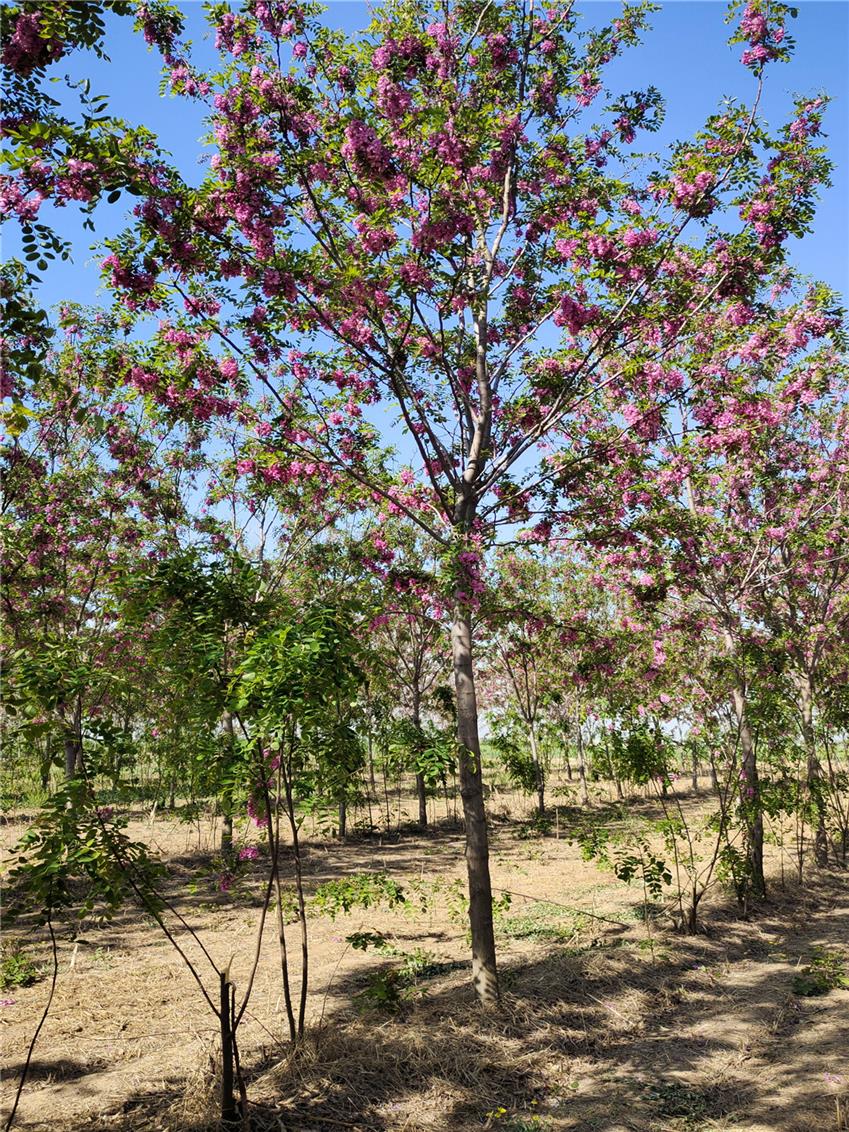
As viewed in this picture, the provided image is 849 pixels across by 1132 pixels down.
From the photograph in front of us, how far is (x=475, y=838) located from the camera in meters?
Answer: 7.60

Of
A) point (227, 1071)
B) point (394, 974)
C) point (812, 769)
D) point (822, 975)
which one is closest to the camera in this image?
point (227, 1071)

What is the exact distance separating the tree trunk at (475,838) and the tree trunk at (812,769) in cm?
856

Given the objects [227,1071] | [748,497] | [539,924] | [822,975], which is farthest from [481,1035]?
[748,497]

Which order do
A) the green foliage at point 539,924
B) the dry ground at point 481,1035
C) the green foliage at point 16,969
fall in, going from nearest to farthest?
the dry ground at point 481,1035 → the green foliage at point 16,969 → the green foliage at point 539,924

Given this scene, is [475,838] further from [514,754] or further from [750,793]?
[514,754]

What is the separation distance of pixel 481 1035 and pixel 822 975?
4374 millimetres

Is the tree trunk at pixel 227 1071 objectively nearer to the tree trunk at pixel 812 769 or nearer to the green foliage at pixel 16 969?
the green foliage at pixel 16 969

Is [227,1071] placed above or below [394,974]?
above

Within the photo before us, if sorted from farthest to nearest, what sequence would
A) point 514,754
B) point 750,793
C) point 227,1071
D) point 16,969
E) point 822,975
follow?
1. point 514,754
2. point 750,793
3. point 16,969
4. point 822,975
5. point 227,1071

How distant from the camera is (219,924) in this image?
11.4m

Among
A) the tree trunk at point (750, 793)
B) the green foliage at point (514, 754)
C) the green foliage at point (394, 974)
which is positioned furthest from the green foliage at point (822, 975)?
the green foliage at point (514, 754)

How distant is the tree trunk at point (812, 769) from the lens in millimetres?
13179

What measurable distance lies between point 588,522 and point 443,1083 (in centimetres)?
634

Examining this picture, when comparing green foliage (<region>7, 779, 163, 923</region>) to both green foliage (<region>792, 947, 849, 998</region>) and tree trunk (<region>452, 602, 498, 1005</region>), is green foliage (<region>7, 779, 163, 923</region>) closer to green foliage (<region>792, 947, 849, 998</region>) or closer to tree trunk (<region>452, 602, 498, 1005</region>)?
tree trunk (<region>452, 602, 498, 1005</region>)
